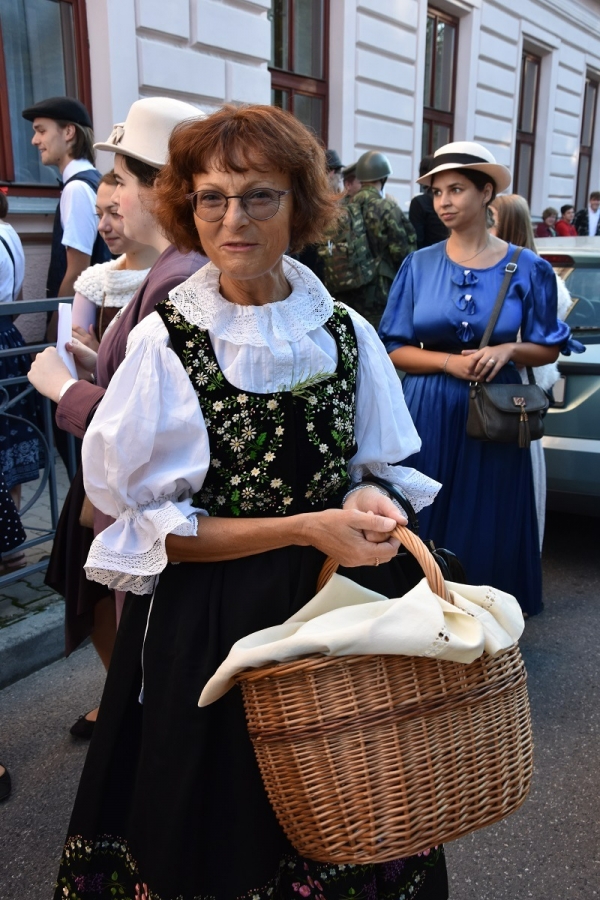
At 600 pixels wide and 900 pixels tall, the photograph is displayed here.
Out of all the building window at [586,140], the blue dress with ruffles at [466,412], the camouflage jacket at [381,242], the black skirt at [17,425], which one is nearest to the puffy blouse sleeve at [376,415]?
the blue dress with ruffles at [466,412]

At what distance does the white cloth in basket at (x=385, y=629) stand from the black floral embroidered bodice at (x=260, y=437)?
0.73 feet

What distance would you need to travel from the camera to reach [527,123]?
15992mm

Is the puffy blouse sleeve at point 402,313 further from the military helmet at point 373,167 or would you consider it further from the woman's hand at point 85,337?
the military helmet at point 373,167

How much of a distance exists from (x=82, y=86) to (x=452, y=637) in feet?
21.9

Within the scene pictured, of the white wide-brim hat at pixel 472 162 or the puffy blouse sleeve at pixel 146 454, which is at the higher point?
the white wide-brim hat at pixel 472 162

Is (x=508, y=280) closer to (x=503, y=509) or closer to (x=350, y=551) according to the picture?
(x=503, y=509)

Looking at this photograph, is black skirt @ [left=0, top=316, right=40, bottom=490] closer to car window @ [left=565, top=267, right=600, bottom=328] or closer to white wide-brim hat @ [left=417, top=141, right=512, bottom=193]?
white wide-brim hat @ [left=417, top=141, right=512, bottom=193]

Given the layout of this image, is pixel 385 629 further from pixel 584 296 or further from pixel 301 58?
pixel 301 58

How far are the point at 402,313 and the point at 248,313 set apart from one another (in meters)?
2.04

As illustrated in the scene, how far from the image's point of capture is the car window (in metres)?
4.42

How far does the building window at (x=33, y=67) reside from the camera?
629 cm

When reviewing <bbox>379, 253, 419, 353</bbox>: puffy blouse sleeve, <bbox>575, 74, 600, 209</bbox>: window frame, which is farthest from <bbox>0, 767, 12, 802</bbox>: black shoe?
<bbox>575, 74, 600, 209</bbox>: window frame

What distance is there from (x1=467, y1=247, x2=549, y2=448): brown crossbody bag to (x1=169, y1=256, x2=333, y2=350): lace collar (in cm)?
170

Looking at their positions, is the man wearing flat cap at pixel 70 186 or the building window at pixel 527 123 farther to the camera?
the building window at pixel 527 123
